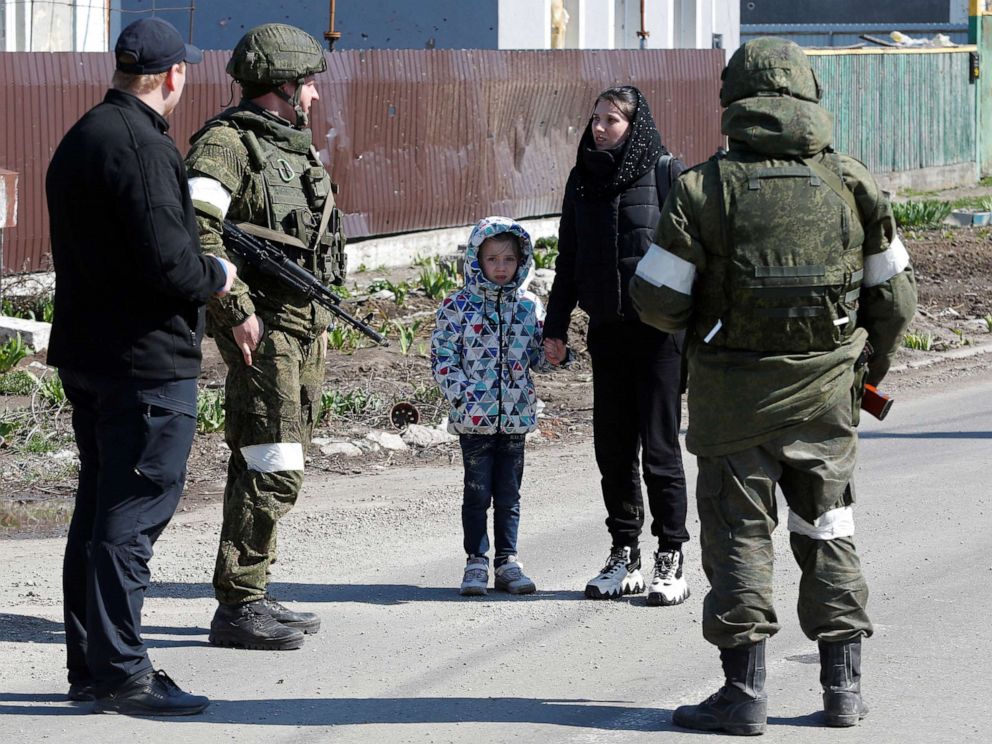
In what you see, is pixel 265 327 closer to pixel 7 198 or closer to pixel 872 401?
pixel 872 401

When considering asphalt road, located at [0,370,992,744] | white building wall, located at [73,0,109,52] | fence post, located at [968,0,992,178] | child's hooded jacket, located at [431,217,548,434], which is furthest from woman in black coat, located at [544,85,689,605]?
fence post, located at [968,0,992,178]

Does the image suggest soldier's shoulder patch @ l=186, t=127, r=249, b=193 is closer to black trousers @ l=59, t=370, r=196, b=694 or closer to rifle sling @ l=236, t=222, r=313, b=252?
rifle sling @ l=236, t=222, r=313, b=252

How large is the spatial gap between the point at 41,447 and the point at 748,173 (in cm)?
532

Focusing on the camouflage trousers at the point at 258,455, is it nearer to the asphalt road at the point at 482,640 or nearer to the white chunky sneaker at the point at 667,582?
the asphalt road at the point at 482,640

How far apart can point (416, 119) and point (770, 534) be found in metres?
12.4

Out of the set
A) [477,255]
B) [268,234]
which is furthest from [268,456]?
[477,255]

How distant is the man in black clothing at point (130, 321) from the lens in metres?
4.60

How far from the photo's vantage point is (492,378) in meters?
6.44

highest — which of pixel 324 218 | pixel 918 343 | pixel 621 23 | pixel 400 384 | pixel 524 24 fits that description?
pixel 621 23

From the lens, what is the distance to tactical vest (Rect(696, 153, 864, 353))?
15.1 ft

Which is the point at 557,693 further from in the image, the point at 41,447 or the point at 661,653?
the point at 41,447

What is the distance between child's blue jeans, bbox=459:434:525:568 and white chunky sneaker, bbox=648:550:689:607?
0.64 meters

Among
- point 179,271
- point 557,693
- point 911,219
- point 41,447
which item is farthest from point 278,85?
point 911,219

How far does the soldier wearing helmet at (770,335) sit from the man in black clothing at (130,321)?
1.42 metres
